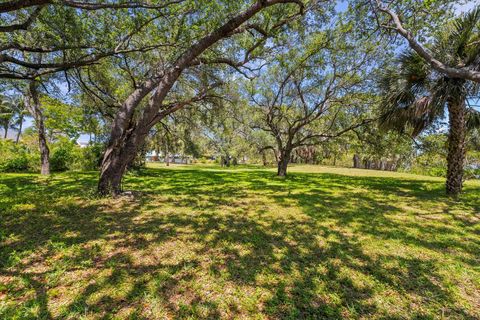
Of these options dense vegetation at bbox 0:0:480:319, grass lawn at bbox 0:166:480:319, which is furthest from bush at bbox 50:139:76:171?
grass lawn at bbox 0:166:480:319

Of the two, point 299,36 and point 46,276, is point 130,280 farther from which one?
point 299,36

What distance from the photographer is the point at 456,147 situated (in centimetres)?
716

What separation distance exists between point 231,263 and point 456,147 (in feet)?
29.9

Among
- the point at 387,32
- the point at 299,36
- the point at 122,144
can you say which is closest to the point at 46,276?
the point at 122,144

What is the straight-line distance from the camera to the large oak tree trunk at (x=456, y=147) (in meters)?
7.01

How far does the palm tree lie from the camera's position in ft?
21.6

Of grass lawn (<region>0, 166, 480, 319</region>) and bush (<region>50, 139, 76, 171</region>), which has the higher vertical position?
Answer: bush (<region>50, 139, 76, 171</region>)

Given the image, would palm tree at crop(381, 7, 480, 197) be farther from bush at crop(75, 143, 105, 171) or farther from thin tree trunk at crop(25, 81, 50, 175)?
bush at crop(75, 143, 105, 171)

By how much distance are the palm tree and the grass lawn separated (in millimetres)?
3545

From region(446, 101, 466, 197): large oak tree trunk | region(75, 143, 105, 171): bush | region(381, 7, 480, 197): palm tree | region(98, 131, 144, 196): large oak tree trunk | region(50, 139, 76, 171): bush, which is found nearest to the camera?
region(98, 131, 144, 196): large oak tree trunk

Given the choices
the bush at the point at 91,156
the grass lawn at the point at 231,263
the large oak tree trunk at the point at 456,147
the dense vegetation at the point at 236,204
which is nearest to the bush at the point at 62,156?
the bush at the point at 91,156

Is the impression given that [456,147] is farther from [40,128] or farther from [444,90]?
[40,128]

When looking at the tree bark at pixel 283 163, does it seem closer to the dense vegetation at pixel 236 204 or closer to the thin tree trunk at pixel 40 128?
the dense vegetation at pixel 236 204

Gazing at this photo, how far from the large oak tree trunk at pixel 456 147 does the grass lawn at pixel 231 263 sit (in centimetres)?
300
